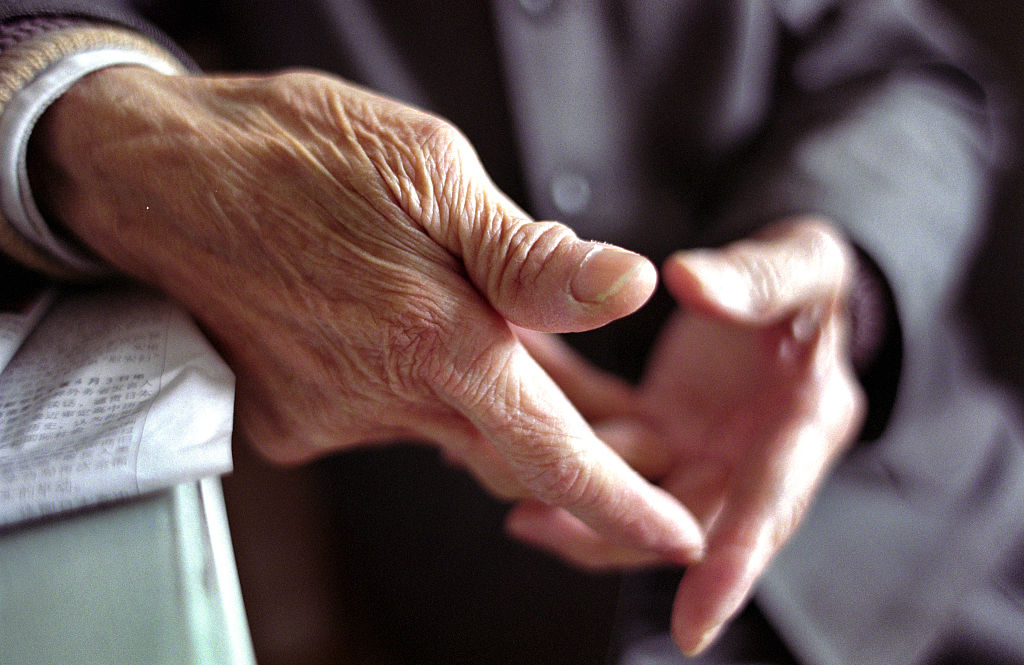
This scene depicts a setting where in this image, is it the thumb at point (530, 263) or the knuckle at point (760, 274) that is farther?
the knuckle at point (760, 274)

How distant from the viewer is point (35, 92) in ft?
1.00

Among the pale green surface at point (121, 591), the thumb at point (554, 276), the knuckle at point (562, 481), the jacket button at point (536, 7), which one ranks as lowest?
the knuckle at point (562, 481)

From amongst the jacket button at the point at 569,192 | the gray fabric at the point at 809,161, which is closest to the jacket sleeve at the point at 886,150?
the gray fabric at the point at 809,161

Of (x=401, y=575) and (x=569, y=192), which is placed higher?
(x=569, y=192)

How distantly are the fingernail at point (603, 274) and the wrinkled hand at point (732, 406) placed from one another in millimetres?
133

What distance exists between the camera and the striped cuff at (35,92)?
303 millimetres

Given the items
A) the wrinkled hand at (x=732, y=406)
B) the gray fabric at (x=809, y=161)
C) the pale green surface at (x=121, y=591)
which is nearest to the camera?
the pale green surface at (x=121, y=591)

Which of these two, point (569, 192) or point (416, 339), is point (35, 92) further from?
point (569, 192)

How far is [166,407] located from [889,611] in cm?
50

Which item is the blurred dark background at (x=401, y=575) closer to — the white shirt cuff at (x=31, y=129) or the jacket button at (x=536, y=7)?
the white shirt cuff at (x=31, y=129)

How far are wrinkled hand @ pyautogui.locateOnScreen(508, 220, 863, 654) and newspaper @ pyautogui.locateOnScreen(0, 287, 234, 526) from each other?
24cm

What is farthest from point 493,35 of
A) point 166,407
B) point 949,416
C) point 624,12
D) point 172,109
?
point 949,416

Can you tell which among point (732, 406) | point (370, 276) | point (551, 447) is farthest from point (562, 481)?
point (732, 406)

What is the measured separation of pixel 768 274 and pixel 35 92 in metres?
0.41
